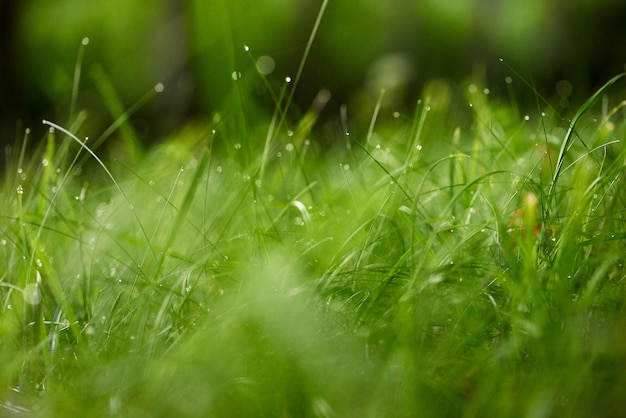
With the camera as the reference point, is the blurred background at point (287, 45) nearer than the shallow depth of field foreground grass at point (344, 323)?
No

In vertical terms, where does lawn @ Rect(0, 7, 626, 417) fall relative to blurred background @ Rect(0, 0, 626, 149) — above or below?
above

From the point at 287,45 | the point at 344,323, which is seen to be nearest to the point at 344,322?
the point at 344,323

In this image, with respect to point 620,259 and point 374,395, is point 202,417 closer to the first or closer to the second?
point 374,395

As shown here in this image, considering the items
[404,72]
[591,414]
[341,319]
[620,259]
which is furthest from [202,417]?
[404,72]

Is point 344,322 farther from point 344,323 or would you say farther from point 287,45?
point 287,45

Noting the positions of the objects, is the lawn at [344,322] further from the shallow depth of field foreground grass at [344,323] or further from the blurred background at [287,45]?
the blurred background at [287,45]

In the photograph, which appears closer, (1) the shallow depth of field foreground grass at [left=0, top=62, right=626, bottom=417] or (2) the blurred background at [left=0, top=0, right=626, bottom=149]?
(1) the shallow depth of field foreground grass at [left=0, top=62, right=626, bottom=417]

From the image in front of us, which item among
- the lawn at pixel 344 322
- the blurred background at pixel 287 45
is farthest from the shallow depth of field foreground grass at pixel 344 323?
the blurred background at pixel 287 45

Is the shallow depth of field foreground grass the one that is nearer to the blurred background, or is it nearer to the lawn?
the lawn

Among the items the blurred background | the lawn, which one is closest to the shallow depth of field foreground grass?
the lawn
